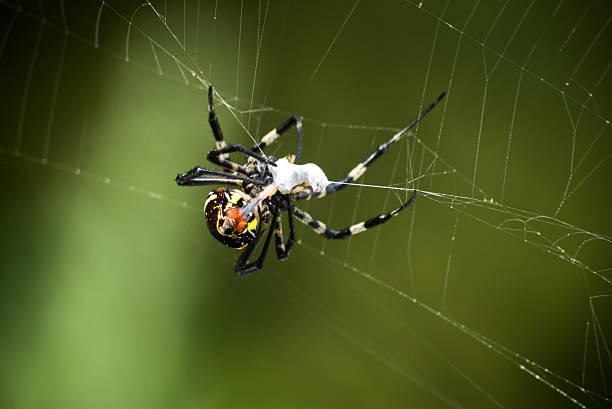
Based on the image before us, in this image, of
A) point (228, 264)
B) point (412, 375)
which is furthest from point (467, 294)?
point (228, 264)

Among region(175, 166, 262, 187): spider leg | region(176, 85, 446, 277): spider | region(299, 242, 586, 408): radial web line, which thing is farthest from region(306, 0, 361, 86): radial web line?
region(299, 242, 586, 408): radial web line

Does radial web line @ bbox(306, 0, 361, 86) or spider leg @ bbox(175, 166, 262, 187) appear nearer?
spider leg @ bbox(175, 166, 262, 187)

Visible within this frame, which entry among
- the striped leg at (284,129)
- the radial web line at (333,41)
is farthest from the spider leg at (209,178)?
the radial web line at (333,41)

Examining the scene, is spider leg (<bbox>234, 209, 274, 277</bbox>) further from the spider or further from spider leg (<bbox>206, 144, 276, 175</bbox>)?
spider leg (<bbox>206, 144, 276, 175</bbox>)

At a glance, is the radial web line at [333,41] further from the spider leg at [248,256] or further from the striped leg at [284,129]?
the spider leg at [248,256]

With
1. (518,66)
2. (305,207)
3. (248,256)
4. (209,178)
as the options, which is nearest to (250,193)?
(209,178)
